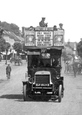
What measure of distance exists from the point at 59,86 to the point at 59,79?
0.75m

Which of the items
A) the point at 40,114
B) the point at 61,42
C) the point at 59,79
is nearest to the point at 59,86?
the point at 59,79

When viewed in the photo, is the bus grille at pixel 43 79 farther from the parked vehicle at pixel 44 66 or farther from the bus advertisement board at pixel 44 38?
the bus advertisement board at pixel 44 38

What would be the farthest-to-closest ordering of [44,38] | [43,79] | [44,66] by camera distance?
[44,66] < [44,38] < [43,79]

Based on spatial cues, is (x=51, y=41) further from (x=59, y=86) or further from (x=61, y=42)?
(x=59, y=86)

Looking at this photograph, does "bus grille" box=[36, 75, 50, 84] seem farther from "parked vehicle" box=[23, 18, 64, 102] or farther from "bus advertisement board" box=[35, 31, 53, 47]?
"bus advertisement board" box=[35, 31, 53, 47]

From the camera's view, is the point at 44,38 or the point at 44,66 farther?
the point at 44,66

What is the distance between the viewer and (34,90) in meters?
22.6

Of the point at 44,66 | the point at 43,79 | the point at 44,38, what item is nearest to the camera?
the point at 43,79

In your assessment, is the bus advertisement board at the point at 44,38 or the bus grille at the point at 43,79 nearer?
the bus grille at the point at 43,79

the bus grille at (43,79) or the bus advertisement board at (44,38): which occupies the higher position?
the bus advertisement board at (44,38)

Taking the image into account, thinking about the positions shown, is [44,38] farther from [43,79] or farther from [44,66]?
[43,79]

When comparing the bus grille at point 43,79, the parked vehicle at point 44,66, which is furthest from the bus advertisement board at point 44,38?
the bus grille at point 43,79

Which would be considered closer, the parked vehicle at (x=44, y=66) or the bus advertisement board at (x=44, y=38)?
the parked vehicle at (x=44, y=66)

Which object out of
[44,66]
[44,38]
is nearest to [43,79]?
[44,66]
